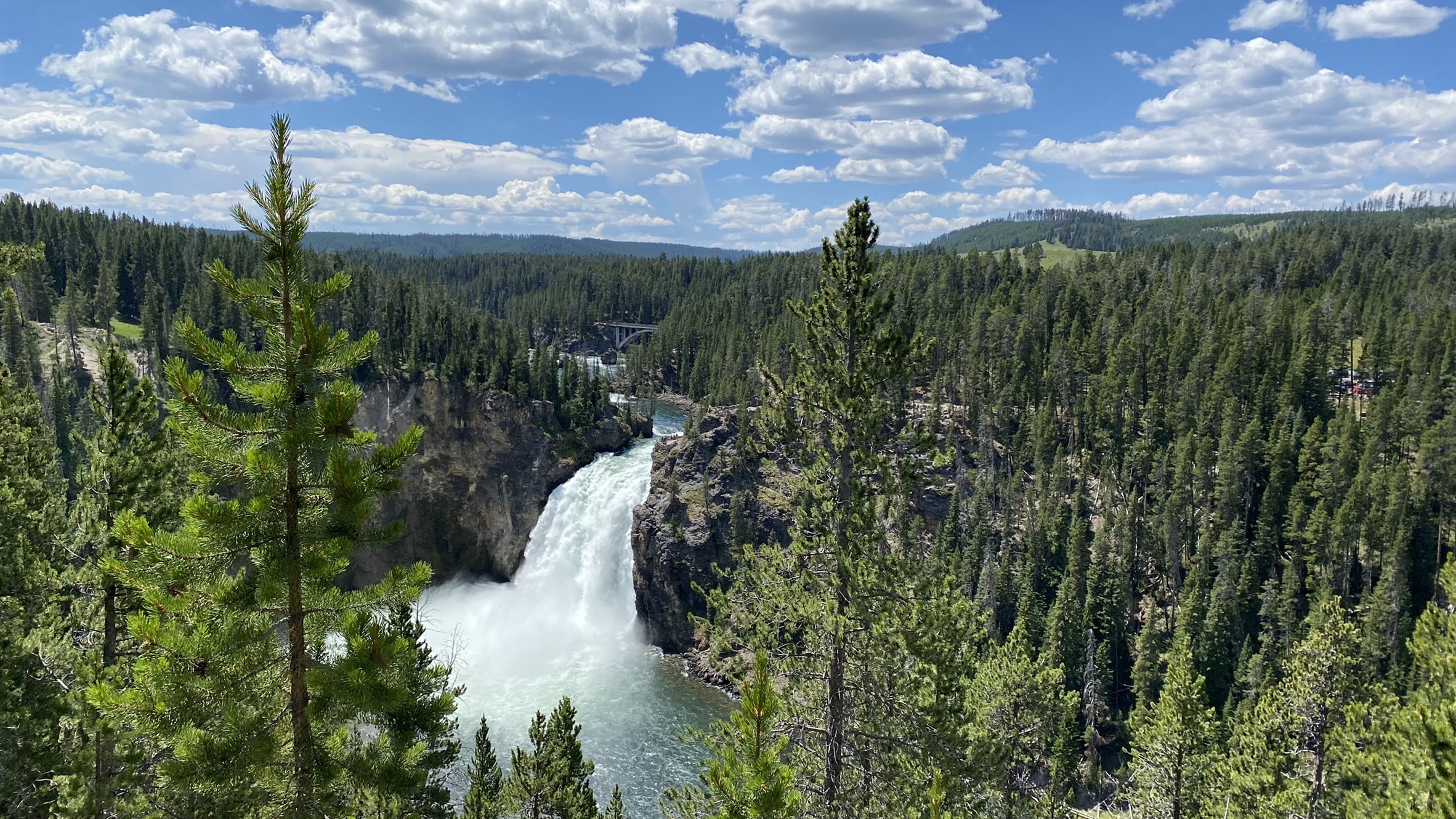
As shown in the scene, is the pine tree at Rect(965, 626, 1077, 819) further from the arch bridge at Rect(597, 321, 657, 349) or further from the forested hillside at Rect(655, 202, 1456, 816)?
the arch bridge at Rect(597, 321, 657, 349)

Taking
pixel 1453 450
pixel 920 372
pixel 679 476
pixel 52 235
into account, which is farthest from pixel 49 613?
pixel 52 235

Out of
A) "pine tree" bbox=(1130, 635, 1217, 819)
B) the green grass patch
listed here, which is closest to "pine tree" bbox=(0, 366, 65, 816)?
"pine tree" bbox=(1130, 635, 1217, 819)

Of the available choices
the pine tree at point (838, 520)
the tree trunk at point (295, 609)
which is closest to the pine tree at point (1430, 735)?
the pine tree at point (838, 520)

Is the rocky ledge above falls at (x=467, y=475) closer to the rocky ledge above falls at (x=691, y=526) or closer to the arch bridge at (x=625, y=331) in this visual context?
the rocky ledge above falls at (x=691, y=526)

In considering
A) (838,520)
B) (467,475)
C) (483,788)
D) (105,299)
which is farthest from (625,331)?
(838,520)

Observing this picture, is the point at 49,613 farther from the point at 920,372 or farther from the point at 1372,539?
the point at 1372,539

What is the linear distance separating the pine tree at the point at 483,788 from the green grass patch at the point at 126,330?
110 meters

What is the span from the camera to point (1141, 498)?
76.4 meters

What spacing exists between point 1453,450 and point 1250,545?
693 inches

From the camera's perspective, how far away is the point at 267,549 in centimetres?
898

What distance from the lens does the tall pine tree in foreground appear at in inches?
323

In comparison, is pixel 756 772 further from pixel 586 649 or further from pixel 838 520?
pixel 586 649

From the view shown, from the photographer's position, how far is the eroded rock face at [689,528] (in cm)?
6881

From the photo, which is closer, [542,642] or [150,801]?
[150,801]
